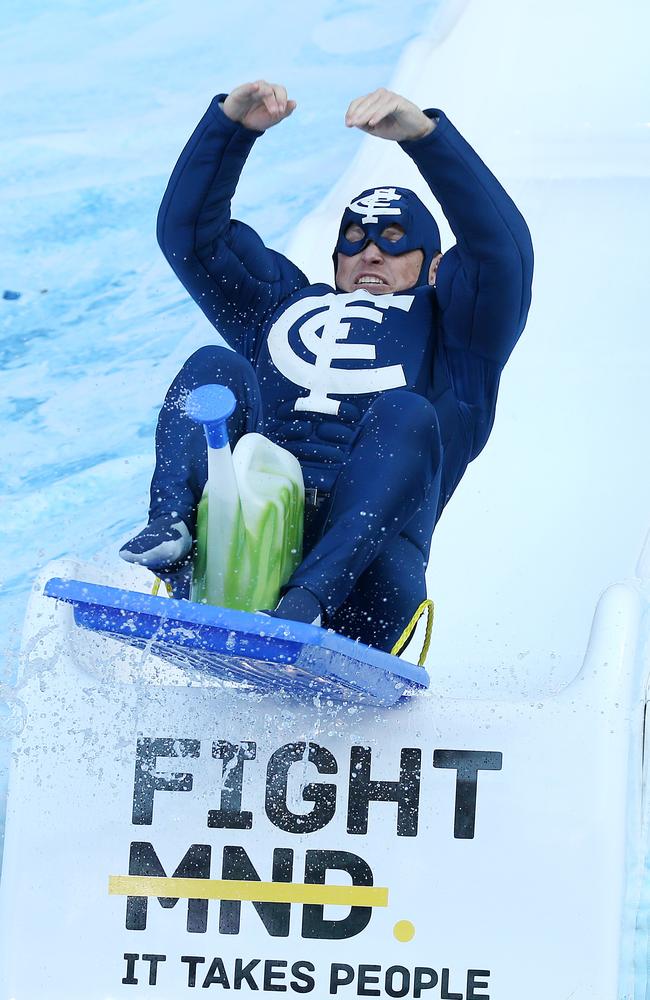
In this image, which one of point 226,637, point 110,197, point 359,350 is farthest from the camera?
point 110,197

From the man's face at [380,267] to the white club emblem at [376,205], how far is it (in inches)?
0.8

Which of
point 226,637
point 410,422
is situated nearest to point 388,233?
point 410,422

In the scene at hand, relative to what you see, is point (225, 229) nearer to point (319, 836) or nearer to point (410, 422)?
point (410, 422)

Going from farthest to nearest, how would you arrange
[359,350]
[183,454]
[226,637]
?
[359,350] < [183,454] < [226,637]

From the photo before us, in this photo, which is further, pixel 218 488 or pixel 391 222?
pixel 391 222

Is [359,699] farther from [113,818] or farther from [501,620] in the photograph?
[501,620]

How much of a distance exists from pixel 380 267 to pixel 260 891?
78 centimetres

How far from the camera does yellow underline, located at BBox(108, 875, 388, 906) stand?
154cm

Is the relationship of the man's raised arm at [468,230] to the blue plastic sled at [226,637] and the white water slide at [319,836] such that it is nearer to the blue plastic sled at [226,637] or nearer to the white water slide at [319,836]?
the white water slide at [319,836]

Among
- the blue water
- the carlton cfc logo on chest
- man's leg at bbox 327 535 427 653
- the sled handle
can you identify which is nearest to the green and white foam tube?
the sled handle

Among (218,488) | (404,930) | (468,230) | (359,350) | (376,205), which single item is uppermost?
(376,205)

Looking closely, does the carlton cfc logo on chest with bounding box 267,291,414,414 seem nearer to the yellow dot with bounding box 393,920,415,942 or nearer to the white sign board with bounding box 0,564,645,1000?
the white sign board with bounding box 0,564,645,1000

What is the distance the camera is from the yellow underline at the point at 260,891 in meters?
1.54

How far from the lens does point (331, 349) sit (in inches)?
66.7
